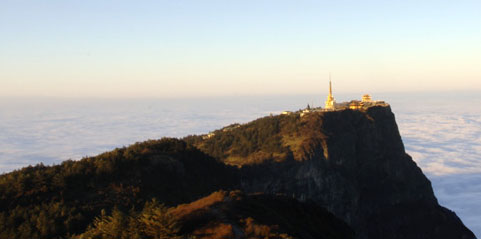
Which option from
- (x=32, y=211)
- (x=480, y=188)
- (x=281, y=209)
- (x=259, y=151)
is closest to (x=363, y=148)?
(x=259, y=151)

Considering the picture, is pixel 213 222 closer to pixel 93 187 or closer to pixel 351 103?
pixel 93 187

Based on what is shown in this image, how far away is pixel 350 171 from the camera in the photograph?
69875 millimetres

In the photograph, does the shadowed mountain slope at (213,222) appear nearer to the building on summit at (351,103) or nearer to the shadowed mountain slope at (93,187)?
the shadowed mountain slope at (93,187)

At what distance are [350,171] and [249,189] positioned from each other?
75.1ft

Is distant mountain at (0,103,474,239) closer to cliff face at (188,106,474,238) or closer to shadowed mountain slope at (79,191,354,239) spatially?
shadowed mountain slope at (79,191,354,239)

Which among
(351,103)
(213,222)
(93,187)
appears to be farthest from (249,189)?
(351,103)

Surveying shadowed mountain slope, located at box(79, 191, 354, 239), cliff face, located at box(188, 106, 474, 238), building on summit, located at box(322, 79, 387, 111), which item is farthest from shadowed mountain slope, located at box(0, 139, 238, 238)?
building on summit, located at box(322, 79, 387, 111)

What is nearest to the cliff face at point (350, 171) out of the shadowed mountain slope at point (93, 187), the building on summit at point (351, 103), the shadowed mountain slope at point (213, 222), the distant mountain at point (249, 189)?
the distant mountain at point (249, 189)

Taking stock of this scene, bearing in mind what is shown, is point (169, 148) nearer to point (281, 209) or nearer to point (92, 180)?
point (92, 180)

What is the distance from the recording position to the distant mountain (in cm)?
1888

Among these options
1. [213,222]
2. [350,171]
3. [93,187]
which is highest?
[213,222]

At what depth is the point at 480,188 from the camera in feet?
448

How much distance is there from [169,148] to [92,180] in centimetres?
1270

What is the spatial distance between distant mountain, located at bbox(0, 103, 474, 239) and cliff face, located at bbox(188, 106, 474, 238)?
20cm
